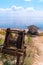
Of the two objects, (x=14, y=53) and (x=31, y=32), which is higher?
(x=31, y=32)

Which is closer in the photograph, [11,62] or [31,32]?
[11,62]

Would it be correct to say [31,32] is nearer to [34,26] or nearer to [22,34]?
[34,26]

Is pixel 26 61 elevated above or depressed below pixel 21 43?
below

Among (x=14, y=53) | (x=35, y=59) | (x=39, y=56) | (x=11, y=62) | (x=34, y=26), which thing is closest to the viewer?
(x=14, y=53)

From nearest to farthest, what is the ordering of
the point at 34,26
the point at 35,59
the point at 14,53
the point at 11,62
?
the point at 14,53, the point at 11,62, the point at 35,59, the point at 34,26

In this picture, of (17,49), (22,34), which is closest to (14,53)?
(17,49)

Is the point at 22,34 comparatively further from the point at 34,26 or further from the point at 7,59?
the point at 34,26

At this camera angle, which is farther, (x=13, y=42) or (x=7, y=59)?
(x=7, y=59)

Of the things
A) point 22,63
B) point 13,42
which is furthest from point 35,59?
point 13,42

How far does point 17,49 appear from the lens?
513 cm

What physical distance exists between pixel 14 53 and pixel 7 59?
0.88 metres

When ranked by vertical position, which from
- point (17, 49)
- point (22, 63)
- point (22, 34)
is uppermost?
point (22, 34)

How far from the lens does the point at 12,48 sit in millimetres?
5176

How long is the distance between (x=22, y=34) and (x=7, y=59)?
3.31 ft
